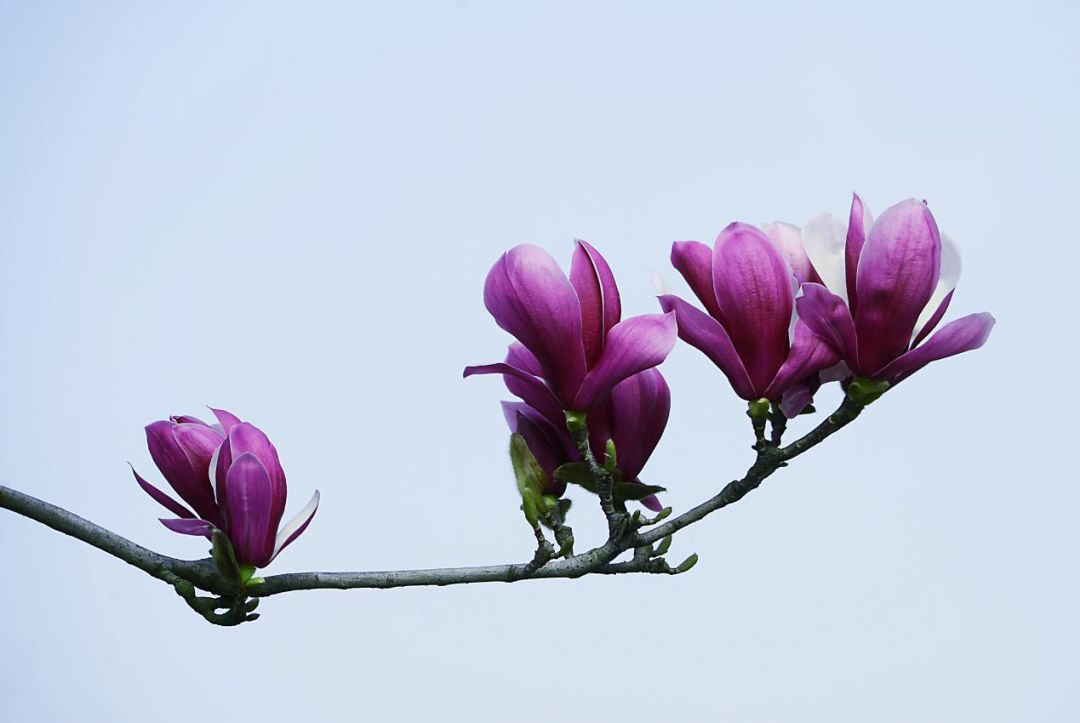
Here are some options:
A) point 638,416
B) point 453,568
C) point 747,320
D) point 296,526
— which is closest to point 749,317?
point 747,320

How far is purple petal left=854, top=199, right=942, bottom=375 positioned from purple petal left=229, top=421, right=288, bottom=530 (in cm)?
42

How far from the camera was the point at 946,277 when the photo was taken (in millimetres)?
781

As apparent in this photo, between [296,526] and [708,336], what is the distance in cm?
33

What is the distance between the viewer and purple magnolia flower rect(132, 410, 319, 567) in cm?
81

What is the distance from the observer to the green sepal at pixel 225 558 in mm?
814

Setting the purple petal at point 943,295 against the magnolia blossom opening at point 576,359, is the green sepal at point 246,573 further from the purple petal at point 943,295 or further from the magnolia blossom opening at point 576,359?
the purple petal at point 943,295

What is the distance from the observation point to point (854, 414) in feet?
2.54

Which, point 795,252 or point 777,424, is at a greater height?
point 795,252

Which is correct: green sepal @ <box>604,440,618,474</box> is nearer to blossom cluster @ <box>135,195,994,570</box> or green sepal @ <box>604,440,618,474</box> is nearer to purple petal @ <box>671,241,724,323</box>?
blossom cluster @ <box>135,195,994,570</box>

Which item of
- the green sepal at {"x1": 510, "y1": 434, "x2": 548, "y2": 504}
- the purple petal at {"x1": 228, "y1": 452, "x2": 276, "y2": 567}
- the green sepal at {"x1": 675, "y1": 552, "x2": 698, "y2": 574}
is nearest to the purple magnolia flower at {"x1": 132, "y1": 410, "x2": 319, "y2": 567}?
the purple petal at {"x1": 228, "y1": 452, "x2": 276, "y2": 567}

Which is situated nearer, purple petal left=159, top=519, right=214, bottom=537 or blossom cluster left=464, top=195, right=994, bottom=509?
blossom cluster left=464, top=195, right=994, bottom=509

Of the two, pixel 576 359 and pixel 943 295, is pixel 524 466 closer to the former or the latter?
pixel 576 359

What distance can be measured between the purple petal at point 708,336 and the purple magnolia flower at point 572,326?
3cm

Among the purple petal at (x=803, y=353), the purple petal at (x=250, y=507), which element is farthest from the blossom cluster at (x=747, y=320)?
the purple petal at (x=250, y=507)
